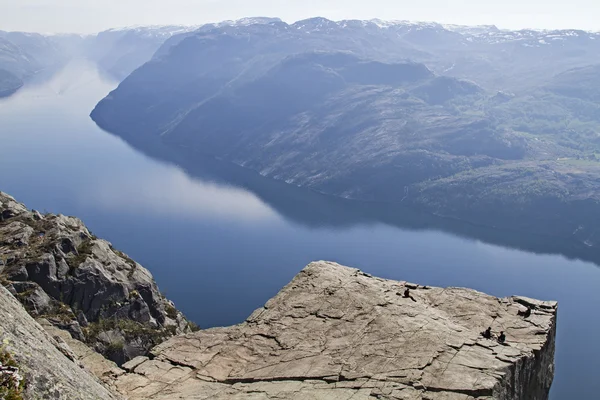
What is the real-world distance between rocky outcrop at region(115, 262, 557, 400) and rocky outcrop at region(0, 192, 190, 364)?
18.0m

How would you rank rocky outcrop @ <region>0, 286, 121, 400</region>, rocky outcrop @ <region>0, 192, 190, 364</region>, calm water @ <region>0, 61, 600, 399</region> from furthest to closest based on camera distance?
calm water @ <region>0, 61, 600, 399</region> < rocky outcrop @ <region>0, 192, 190, 364</region> < rocky outcrop @ <region>0, 286, 121, 400</region>

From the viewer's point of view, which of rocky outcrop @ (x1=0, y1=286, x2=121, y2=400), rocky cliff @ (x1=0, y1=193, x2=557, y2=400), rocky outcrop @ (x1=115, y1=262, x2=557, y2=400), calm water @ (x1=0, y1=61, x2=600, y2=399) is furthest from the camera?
calm water @ (x1=0, y1=61, x2=600, y2=399)

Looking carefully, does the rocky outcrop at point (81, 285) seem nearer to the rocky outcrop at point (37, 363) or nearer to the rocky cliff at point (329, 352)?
the rocky cliff at point (329, 352)

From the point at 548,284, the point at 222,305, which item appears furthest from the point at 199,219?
the point at 548,284

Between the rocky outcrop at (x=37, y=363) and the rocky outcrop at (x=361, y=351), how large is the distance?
455 centimetres

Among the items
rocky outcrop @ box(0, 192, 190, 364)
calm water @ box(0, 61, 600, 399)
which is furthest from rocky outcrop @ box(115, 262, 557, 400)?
calm water @ box(0, 61, 600, 399)

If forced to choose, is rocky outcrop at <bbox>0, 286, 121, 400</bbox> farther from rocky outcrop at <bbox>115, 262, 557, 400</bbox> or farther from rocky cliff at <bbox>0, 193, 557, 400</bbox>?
rocky outcrop at <bbox>115, 262, 557, 400</bbox>

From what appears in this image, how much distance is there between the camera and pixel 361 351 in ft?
63.5

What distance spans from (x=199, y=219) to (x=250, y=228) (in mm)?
18461

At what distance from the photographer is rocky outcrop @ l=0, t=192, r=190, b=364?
1473 inches

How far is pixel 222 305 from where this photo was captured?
133125 millimetres

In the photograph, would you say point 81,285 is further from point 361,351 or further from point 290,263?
point 290,263

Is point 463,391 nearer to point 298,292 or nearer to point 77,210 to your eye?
point 298,292

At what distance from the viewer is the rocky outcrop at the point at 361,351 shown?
1723cm
